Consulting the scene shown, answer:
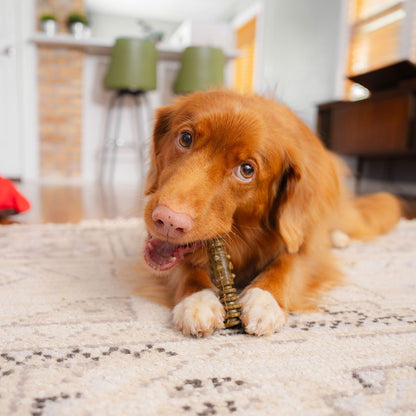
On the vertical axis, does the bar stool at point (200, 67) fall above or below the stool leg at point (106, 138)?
above

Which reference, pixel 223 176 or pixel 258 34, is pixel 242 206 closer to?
pixel 223 176

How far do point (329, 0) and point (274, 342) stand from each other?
7.76m

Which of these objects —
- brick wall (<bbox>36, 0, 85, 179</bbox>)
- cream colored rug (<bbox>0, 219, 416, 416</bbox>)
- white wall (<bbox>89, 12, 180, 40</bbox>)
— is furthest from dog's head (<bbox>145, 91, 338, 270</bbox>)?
white wall (<bbox>89, 12, 180, 40</bbox>)

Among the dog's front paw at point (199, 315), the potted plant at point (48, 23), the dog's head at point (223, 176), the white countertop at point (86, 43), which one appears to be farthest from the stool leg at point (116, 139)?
the dog's front paw at point (199, 315)

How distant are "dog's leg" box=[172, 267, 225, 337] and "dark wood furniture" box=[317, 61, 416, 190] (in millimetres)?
3809

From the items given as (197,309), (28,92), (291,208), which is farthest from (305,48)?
(197,309)

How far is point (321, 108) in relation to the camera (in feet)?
21.2

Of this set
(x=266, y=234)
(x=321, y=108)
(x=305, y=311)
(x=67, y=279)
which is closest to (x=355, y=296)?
(x=305, y=311)

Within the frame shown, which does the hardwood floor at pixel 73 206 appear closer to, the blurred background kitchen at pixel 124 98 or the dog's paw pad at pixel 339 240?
the blurred background kitchen at pixel 124 98

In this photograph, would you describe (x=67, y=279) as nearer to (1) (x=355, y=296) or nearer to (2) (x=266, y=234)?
(2) (x=266, y=234)

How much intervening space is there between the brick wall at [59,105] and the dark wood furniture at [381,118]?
355 cm

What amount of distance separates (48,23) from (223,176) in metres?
5.78

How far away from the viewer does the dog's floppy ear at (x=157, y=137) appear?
161 centimetres

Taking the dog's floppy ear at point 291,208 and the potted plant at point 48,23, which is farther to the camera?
the potted plant at point 48,23
